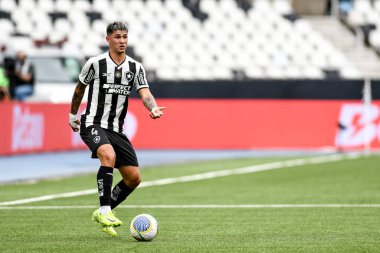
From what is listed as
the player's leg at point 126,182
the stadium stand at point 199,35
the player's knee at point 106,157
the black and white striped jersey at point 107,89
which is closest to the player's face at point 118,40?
the black and white striped jersey at point 107,89

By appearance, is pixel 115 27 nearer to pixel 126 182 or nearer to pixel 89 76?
pixel 89 76

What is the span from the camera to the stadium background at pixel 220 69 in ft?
94.3

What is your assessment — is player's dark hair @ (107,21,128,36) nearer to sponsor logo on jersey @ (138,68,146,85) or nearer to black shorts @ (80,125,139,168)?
sponsor logo on jersey @ (138,68,146,85)

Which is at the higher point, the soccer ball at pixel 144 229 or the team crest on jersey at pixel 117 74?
the team crest on jersey at pixel 117 74

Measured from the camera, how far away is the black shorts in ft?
35.9

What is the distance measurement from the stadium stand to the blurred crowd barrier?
4687 mm

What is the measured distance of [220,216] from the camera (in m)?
12.7

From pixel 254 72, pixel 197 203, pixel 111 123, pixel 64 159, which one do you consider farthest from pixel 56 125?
pixel 111 123

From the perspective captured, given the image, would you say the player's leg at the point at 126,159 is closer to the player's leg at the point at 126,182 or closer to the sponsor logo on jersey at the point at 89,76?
the player's leg at the point at 126,182

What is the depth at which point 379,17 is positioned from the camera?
129ft

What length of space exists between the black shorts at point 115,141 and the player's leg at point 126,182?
0.06 meters

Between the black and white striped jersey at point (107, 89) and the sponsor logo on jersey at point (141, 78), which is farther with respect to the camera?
the sponsor logo on jersey at point (141, 78)

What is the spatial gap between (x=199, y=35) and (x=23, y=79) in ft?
33.6

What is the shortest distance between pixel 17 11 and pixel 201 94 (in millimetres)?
8604
